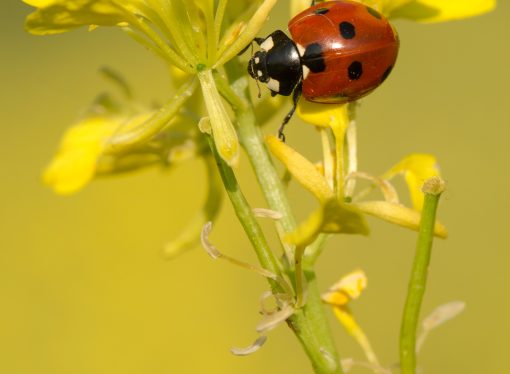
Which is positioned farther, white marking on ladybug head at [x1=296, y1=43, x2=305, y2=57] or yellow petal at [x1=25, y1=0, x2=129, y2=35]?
white marking on ladybug head at [x1=296, y1=43, x2=305, y2=57]

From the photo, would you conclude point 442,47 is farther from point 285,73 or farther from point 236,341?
point 285,73

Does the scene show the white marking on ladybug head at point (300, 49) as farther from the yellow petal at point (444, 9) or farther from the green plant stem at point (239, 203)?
the green plant stem at point (239, 203)

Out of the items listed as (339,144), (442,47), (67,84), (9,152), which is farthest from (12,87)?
(339,144)

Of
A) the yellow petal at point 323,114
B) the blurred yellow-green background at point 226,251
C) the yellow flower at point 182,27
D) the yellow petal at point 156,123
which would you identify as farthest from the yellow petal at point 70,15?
the blurred yellow-green background at point 226,251

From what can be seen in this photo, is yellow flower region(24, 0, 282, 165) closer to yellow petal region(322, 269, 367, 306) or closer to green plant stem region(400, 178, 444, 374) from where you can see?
green plant stem region(400, 178, 444, 374)

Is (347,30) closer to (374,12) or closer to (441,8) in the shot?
(374,12)

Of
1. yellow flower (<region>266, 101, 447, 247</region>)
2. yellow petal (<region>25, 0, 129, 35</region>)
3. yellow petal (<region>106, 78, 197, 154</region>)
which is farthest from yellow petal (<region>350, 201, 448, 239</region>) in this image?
yellow petal (<region>25, 0, 129, 35</region>)
